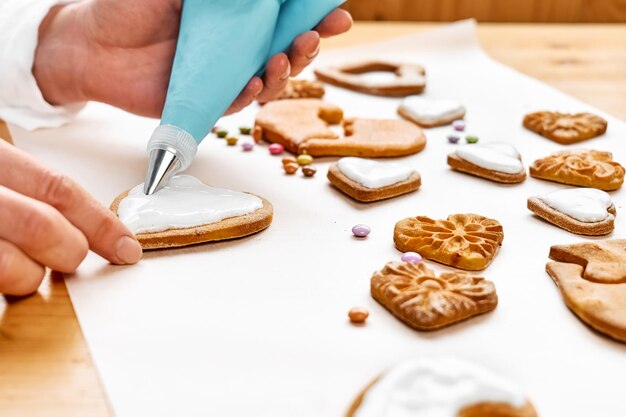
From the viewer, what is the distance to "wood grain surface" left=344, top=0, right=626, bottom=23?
243cm

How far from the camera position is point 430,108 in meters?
1.44

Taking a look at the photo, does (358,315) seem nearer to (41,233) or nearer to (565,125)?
(41,233)

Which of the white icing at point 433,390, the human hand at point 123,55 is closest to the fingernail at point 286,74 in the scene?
the human hand at point 123,55

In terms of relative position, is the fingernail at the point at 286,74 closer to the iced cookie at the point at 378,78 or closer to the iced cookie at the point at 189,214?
the iced cookie at the point at 189,214

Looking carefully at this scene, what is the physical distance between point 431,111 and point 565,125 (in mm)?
241

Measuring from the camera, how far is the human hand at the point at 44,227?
80 cm

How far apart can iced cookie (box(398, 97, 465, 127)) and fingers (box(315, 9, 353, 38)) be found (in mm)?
254

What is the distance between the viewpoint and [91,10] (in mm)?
1351

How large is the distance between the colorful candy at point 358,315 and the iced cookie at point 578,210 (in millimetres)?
364

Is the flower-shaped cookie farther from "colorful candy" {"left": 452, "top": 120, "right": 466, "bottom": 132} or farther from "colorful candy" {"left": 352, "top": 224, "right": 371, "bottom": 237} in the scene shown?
"colorful candy" {"left": 452, "top": 120, "right": 466, "bottom": 132}

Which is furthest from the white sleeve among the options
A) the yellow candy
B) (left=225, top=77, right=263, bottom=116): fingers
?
the yellow candy

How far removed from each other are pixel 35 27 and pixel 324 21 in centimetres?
54

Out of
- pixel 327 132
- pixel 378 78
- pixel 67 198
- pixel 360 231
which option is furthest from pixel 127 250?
pixel 378 78

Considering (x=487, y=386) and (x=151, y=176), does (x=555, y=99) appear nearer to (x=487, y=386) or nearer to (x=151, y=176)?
(x=151, y=176)
